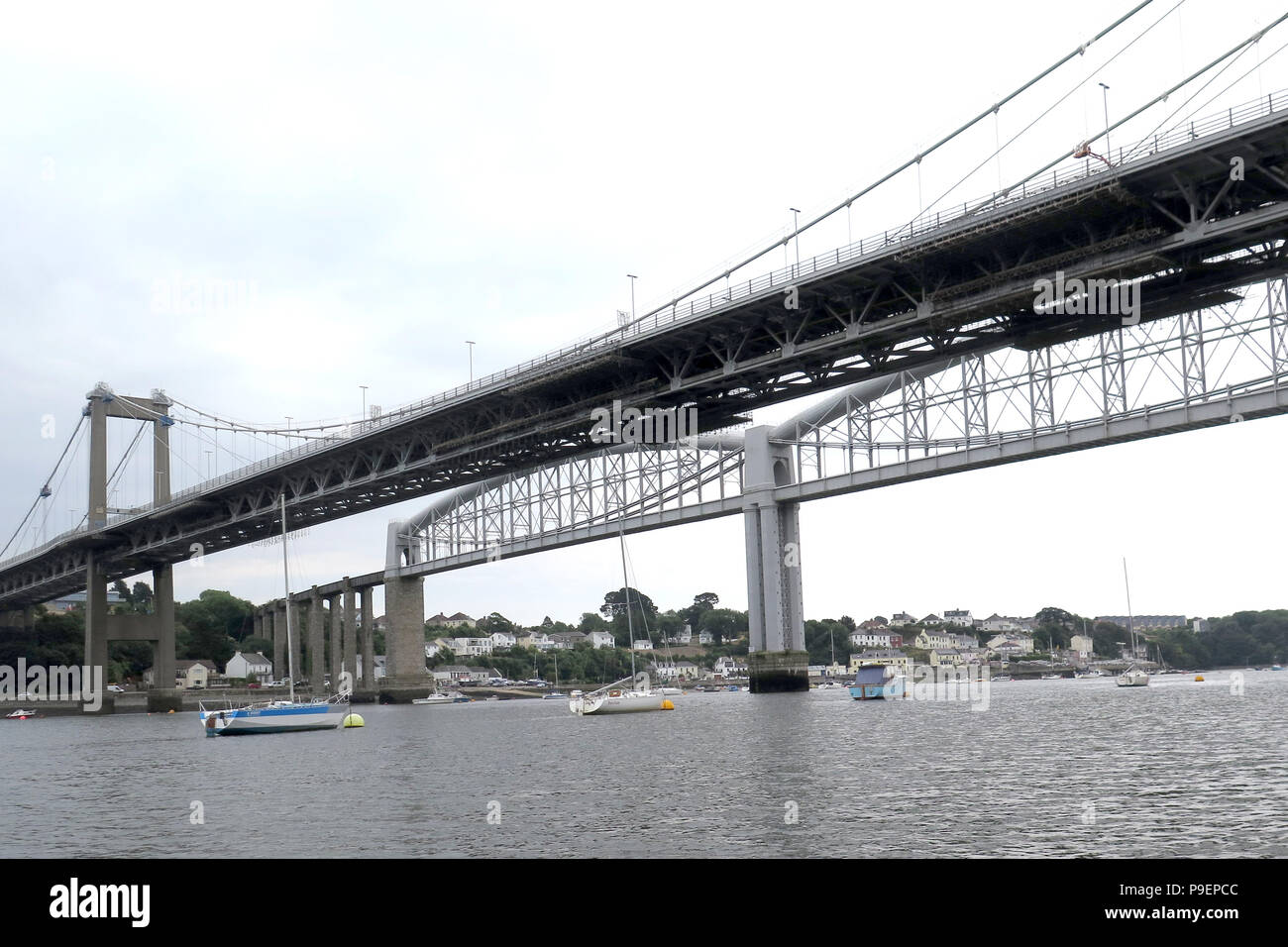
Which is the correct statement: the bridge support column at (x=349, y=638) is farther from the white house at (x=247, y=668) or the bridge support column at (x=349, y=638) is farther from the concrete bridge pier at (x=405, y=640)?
the white house at (x=247, y=668)

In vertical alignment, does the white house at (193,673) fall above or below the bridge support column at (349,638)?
below

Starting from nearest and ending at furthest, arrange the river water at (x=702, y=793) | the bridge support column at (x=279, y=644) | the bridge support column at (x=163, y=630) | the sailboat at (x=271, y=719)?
the river water at (x=702, y=793) → the sailboat at (x=271, y=719) → the bridge support column at (x=163, y=630) → the bridge support column at (x=279, y=644)

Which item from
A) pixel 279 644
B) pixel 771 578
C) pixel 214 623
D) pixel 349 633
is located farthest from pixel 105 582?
pixel 214 623

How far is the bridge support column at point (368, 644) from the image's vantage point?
129875 millimetres

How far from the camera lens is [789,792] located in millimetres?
25859

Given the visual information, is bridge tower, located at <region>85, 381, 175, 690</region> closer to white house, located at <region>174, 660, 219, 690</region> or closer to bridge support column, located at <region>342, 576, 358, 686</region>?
bridge support column, located at <region>342, 576, 358, 686</region>

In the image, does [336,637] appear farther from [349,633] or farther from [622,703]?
[622,703]

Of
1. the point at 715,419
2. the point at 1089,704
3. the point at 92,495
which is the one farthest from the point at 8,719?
the point at 1089,704

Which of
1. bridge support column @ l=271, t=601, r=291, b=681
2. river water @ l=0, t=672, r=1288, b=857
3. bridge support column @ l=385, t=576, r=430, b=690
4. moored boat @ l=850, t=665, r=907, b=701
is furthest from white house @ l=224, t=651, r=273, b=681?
river water @ l=0, t=672, r=1288, b=857

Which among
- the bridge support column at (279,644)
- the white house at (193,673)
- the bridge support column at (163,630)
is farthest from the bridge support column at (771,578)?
the white house at (193,673)

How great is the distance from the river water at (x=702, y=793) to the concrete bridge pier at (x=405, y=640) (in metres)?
70.7

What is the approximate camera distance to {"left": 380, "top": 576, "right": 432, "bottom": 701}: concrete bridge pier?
122375mm
